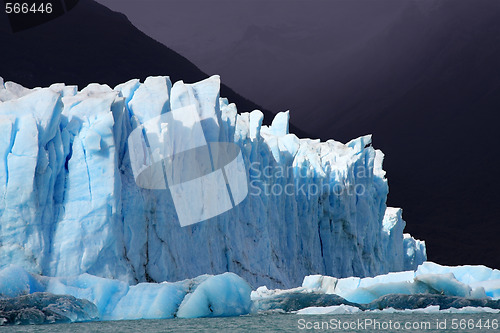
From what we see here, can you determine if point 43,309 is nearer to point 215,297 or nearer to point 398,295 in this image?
point 215,297

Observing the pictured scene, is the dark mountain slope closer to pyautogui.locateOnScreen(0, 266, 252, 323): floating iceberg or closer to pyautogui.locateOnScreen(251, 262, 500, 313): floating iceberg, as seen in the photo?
pyautogui.locateOnScreen(251, 262, 500, 313): floating iceberg

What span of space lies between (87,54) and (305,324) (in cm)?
4213

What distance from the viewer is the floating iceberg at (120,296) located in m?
12.3

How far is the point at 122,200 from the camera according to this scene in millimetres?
15492

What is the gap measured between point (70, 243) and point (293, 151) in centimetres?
1103

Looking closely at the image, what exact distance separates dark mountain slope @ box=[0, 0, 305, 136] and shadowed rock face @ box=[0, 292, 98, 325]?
32.4 meters

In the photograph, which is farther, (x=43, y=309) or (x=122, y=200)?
(x=122, y=200)

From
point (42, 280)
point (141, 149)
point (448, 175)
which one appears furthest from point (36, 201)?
point (448, 175)

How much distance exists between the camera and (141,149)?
16.3 meters

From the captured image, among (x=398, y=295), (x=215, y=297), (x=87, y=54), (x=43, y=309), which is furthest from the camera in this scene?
(x=87, y=54)

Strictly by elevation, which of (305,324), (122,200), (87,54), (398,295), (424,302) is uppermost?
(87,54)

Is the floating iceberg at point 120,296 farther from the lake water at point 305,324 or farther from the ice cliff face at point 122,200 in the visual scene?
the ice cliff face at point 122,200

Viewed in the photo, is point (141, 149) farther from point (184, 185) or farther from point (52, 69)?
point (52, 69)

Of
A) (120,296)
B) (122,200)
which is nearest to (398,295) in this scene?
(120,296)
